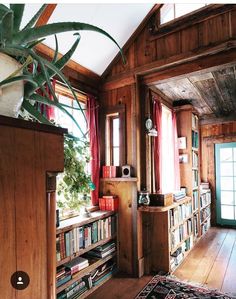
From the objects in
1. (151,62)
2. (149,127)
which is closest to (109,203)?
(149,127)

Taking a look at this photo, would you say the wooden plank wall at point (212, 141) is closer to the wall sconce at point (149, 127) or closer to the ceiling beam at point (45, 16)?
the wall sconce at point (149, 127)

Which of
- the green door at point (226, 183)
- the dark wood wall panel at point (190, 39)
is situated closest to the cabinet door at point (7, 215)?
the dark wood wall panel at point (190, 39)

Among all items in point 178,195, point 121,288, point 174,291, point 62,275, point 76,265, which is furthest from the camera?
point 178,195

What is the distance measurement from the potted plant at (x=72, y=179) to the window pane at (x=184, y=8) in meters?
1.91

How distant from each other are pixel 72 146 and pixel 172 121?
225 cm

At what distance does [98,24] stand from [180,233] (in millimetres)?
2931

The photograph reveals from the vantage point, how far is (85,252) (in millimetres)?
2279

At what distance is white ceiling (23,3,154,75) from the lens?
203 centimetres

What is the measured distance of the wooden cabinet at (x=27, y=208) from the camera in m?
0.51

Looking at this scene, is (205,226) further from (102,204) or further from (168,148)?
(102,204)

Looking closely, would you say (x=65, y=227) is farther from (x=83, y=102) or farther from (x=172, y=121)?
(x=172, y=121)

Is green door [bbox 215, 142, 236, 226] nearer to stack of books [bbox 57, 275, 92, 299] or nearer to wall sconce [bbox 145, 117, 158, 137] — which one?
wall sconce [bbox 145, 117, 158, 137]

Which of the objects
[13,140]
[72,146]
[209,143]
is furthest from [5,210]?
[209,143]

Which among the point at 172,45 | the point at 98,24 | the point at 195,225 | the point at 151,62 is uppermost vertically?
the point at 98,24
